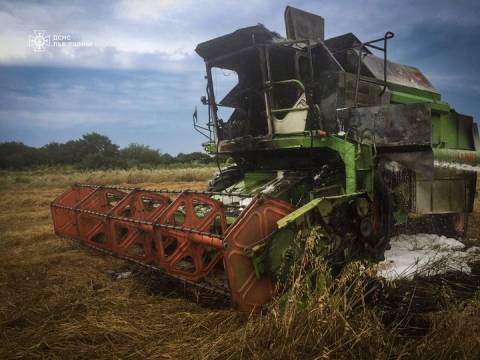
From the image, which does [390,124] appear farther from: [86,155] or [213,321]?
[86,155]

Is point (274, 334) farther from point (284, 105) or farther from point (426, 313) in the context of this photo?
point (284, 105)


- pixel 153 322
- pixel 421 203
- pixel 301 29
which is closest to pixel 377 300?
pixel 153 322

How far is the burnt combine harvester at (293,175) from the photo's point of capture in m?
3.45

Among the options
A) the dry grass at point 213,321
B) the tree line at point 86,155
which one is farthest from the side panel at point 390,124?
the tree line at point 86,155

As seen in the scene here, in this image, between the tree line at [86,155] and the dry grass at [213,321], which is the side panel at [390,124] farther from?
the tree line at [86,155]

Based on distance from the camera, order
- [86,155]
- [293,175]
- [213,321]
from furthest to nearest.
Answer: [86,155] < [293,175] < [213,321]

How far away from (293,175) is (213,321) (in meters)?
2.72

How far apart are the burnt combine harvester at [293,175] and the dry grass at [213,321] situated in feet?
1.21

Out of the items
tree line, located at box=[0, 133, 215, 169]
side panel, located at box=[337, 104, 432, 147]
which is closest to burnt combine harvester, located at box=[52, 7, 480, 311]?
side panel, located at box=[337, 104, 432, 147]

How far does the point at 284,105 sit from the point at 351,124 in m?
1.04

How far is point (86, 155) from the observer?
41.1 meters

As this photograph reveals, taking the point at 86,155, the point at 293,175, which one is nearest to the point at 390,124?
the point at 293,175

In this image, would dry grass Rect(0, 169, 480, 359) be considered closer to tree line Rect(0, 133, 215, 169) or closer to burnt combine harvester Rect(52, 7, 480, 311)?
burnt combine harvester Rect(52, 7, 480, 311)

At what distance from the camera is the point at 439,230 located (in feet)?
22.6
